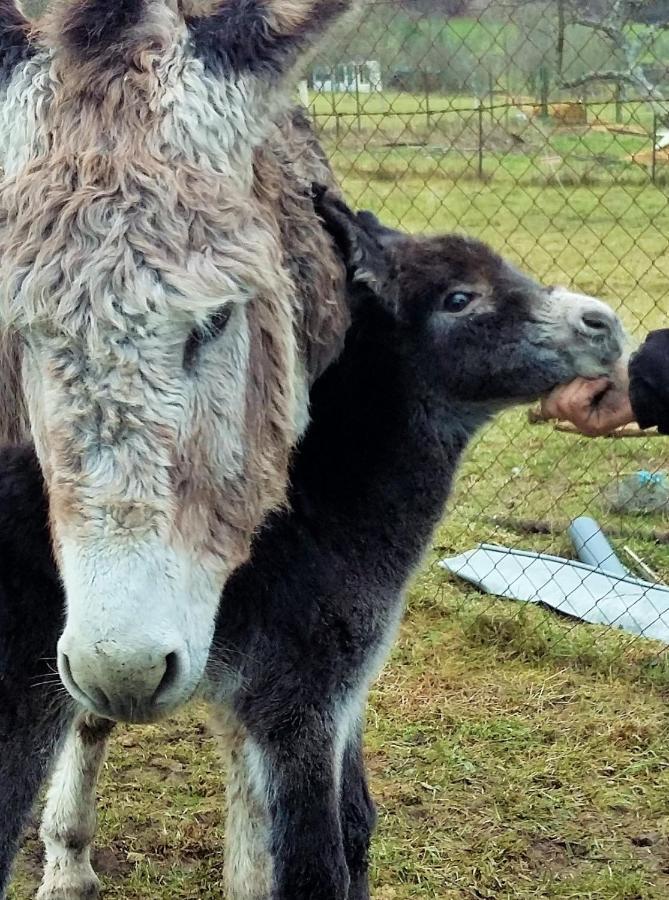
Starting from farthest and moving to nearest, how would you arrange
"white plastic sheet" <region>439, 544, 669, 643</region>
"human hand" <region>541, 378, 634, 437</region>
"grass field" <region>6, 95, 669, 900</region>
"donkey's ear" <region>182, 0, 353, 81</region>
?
"white plastic sheet" <region>439, 544, 669, 643</region>
"grass field" <region>6, 95, 669, 900</region>
"human hand" <region>541, 378, 634, 437</region>
"donkey's ear" <region>182, 0, 353, 81</region>

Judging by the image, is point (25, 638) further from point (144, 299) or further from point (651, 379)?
point (651, 379)

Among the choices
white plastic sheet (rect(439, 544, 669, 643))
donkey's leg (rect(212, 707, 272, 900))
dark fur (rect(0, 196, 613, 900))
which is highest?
dark fur (rect(0, 196, 613, 900))

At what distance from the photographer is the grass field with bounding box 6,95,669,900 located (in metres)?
3.41

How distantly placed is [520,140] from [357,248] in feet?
19.0

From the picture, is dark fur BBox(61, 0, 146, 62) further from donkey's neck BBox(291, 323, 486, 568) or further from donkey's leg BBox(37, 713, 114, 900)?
donkey's leg BBox(37, 713, 114, 900)

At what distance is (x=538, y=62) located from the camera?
6250 mm

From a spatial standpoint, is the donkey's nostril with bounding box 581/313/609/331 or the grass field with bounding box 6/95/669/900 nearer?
the donkey's nostril with bounding box 581/313/609/331

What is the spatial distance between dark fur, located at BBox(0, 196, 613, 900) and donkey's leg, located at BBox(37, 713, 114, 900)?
0.85 meters

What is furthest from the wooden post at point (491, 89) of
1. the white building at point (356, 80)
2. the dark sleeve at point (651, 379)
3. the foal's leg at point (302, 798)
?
the foal's leg at point (302, 798)

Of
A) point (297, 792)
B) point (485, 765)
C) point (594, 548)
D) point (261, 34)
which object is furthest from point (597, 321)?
point (594, 548)

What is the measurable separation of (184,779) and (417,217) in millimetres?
7239

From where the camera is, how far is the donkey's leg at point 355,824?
304 cm

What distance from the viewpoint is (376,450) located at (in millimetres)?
2781

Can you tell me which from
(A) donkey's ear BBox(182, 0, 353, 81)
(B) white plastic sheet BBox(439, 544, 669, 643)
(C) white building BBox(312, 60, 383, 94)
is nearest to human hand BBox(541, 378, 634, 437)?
(A) donkey's ear BBox(182, 0, 353, 81)
